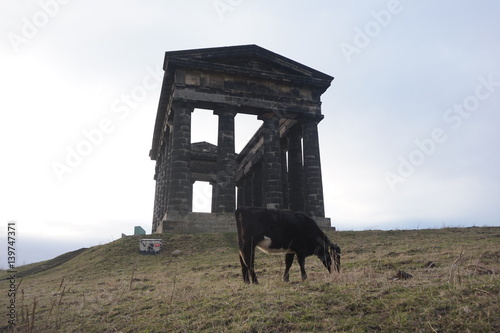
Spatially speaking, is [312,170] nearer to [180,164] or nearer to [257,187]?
[180,164]

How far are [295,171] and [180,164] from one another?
415 inches

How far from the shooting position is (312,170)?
2931 cm

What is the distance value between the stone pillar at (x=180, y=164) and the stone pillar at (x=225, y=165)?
208 centimetres

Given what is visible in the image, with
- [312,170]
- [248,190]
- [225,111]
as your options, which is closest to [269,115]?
[225,111]

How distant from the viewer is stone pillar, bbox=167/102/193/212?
25.8 m

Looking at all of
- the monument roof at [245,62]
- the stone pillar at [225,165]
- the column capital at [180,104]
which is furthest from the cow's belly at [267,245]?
the monument roof at [245,62]

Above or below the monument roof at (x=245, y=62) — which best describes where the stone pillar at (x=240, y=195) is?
below

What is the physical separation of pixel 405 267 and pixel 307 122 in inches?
812

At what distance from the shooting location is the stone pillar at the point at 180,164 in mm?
25766

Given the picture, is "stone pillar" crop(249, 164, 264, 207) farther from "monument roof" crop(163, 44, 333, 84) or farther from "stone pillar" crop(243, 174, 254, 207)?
"monument roof" crop(163, 44, 333, 84)

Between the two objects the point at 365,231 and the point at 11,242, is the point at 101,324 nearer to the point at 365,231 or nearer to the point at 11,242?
the point at 11,242

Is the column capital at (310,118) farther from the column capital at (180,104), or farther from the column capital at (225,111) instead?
the column capital at (180,104)

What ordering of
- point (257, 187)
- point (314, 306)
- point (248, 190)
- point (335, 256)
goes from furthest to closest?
point (248, 190), point (257, 187), point (335, 256), point (314, 306)

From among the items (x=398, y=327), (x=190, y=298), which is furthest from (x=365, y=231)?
(x=398, y=327)
